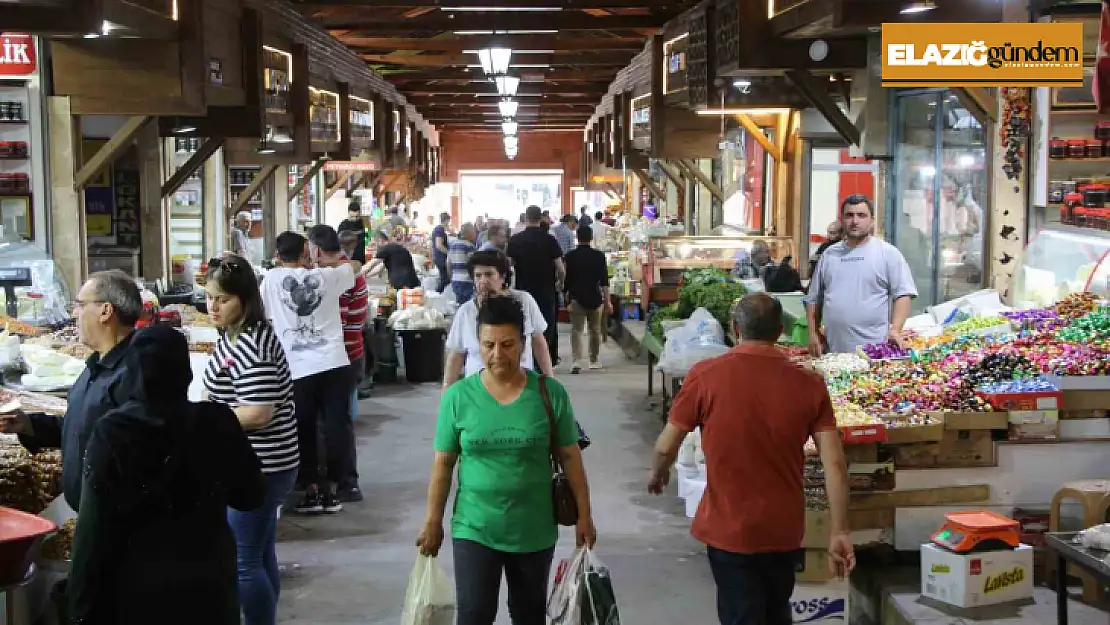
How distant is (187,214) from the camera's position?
17797 mm

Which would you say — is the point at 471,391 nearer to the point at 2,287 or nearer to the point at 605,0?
the point at 2,287

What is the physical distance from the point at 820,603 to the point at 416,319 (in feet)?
28.5

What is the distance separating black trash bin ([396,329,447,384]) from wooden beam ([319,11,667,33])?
5489 millimetres

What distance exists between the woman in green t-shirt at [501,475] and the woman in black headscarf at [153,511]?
0.87 meters

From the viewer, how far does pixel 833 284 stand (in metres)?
7.61

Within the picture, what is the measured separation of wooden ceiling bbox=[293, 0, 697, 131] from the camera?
16828 mm

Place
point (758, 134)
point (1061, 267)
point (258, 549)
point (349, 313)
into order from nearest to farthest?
point (258, 549) < point (1061, 267) < point (349, 313) < point (758, 134)

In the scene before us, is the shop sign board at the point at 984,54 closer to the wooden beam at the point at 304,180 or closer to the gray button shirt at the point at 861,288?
the gray button shirt at the point at 861,288

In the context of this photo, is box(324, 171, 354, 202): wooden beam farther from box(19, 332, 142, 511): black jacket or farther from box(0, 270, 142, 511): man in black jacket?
box(19, 332, 142, 511): black jacket

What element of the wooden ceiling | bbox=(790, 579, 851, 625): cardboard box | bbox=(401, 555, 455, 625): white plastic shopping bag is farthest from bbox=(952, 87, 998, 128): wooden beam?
the wooden ceiling

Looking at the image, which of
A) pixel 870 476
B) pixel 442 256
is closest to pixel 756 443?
pixel 870 476

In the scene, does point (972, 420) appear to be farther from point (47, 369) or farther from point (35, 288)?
point (35, 288)

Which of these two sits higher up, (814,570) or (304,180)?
(304,180)

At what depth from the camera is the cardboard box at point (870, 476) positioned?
5.81 m
